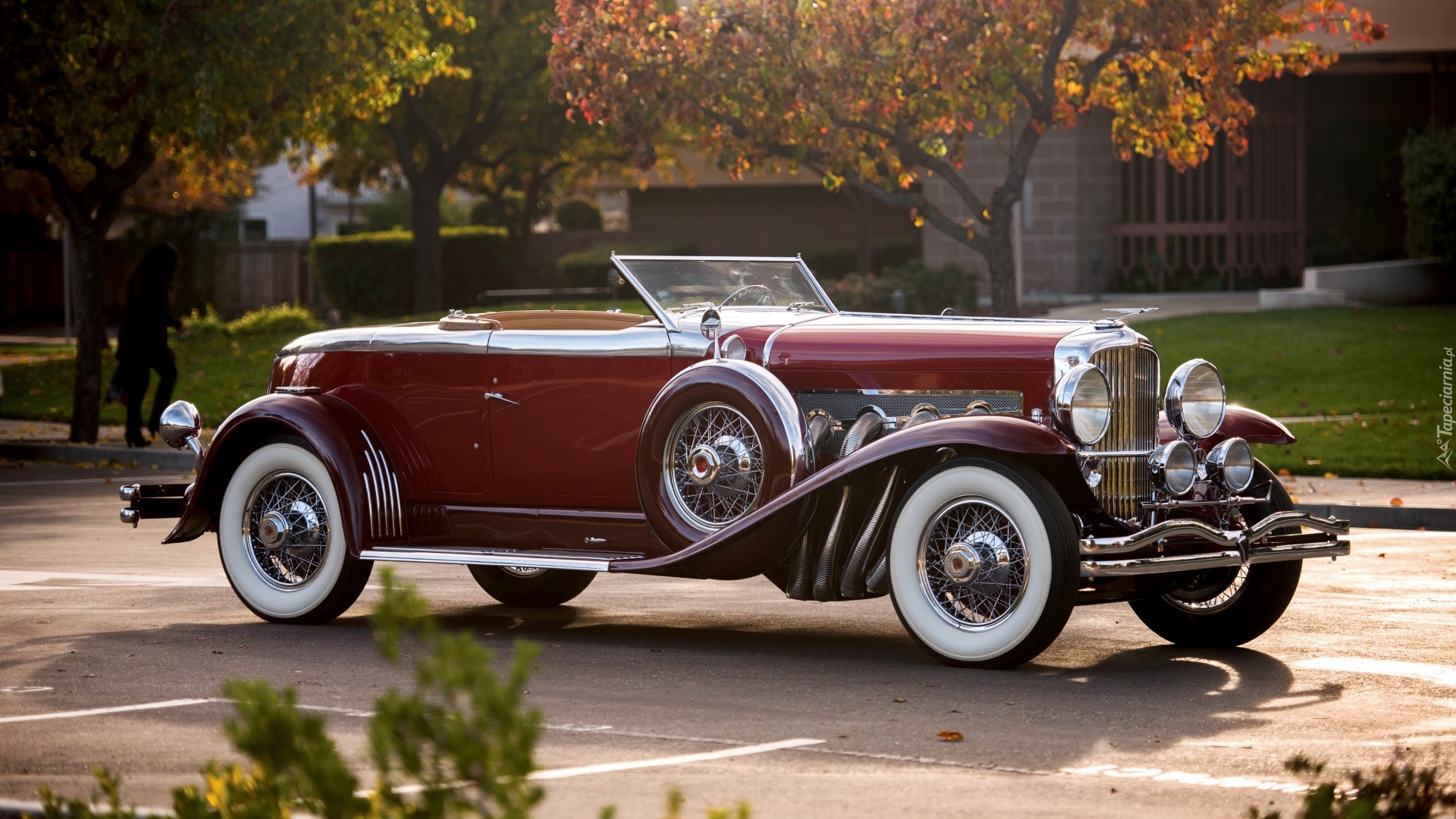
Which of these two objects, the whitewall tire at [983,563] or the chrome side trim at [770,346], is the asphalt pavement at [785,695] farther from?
the chrome side trim at [770,346]

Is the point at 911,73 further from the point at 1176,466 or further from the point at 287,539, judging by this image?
the point at 1176,466

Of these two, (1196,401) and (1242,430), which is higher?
(1196,401)

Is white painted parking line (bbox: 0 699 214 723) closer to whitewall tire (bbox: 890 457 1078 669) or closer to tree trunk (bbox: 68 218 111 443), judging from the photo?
whitewall tire (bbox: 890 457 1078 669)

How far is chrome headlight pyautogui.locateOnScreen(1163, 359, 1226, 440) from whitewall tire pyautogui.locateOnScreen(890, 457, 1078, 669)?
3.80 feet

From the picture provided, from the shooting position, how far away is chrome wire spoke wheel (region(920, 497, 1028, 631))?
7.02 meters

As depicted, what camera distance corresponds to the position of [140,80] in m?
18.4

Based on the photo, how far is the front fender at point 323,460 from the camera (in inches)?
334

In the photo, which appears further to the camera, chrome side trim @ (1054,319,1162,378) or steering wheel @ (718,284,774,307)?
steering wheel @ (718,284,774,307)

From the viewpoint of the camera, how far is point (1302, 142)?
1082 inches

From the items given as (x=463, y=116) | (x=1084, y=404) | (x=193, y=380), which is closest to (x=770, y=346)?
(x=1084, y=404)

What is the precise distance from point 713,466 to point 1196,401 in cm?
210

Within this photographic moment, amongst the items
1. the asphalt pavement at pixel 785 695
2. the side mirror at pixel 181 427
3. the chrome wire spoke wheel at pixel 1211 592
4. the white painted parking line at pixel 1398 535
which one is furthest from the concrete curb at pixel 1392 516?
the side mirror at pixel 181 427

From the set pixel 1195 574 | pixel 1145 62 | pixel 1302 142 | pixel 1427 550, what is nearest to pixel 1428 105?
pixel 1302 142

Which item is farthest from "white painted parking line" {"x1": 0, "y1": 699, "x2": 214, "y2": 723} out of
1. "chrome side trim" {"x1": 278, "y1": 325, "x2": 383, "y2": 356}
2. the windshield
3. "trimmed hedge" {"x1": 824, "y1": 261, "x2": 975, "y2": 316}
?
"trimmed hedge" {"x1": 824, "y1": 261, "x2": 975, "y2": 316}
